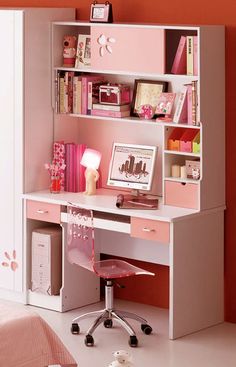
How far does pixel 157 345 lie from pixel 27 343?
120 centimetres

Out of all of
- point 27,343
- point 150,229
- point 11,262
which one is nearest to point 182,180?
point 150,229

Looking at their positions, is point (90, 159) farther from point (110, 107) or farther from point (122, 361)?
point (122, 361)

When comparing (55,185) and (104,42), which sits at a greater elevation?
(104,42)

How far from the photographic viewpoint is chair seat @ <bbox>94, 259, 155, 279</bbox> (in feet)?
19.5

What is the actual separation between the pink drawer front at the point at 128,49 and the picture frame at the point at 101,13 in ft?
0.16

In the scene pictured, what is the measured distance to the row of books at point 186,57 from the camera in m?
5.96

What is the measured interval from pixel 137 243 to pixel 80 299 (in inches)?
20.1

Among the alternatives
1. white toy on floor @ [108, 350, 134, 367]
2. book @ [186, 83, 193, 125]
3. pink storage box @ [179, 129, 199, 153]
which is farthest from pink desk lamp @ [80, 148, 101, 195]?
white toy on floor @ [108, 350, 134, 367]

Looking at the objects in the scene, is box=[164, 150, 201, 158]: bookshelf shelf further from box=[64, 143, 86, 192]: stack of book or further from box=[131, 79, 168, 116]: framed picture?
box=[64, 143, 86, 192]: stack of book

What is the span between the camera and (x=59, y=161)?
6660mm

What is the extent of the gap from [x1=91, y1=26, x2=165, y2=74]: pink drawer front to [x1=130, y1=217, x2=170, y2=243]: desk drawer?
0.89 metres

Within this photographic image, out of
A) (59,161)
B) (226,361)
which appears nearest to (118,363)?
(226,361)

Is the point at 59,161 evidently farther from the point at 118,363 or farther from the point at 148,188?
the point at 118,363

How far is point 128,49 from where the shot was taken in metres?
6.23
